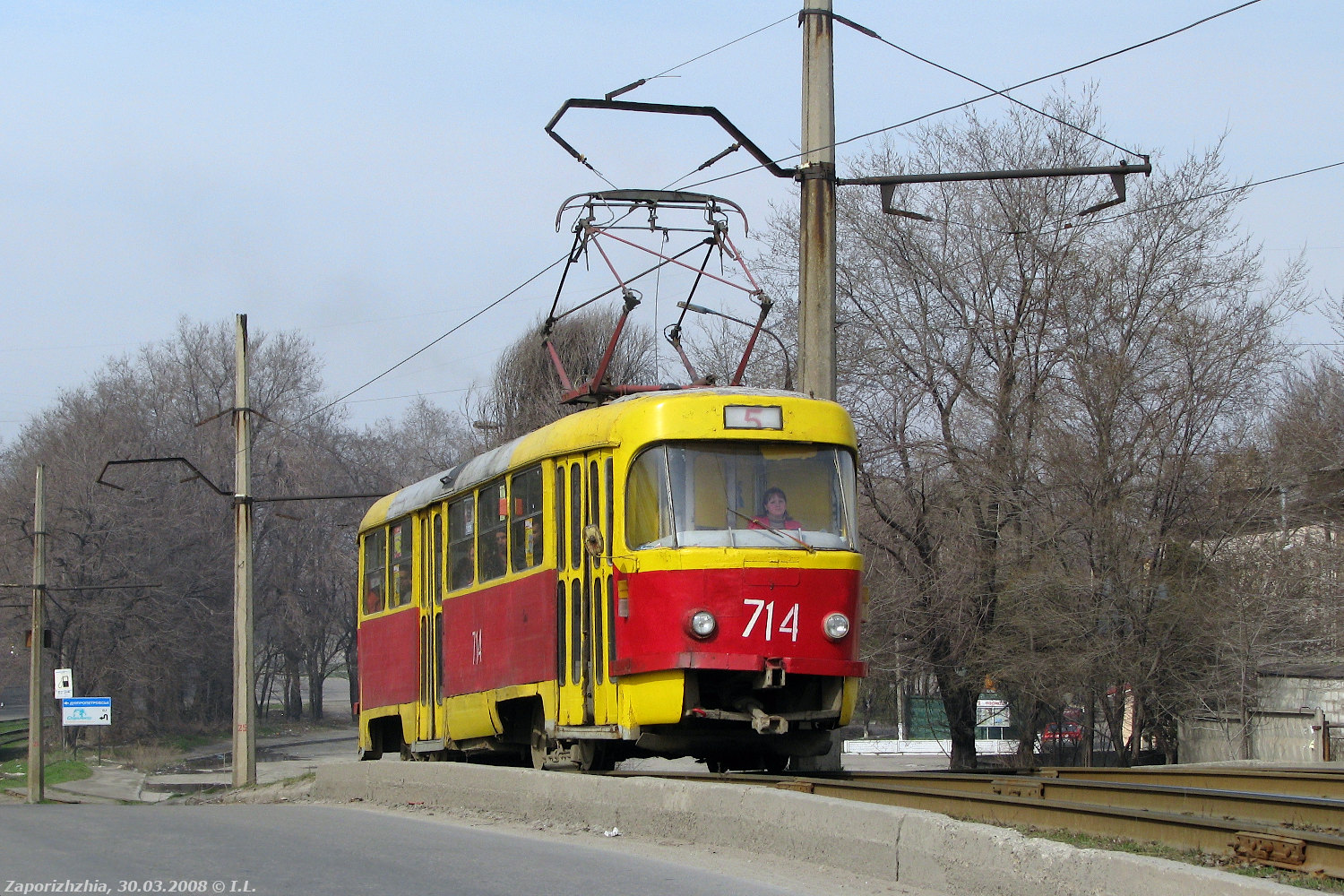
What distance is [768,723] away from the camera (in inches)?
421

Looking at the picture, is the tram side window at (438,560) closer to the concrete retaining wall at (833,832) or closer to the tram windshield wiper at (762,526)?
the concrete retaining wall at (833,832)

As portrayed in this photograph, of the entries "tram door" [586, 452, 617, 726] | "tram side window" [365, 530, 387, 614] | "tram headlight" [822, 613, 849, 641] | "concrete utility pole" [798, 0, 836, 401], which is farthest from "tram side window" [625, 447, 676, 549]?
"tram side window" [365, 530, 387, 614]

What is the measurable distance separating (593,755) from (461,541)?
3314 mm

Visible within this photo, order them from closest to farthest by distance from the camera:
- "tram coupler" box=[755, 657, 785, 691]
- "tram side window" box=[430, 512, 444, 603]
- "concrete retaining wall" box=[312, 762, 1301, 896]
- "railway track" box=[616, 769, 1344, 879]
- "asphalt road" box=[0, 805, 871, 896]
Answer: "concrete retaining wall" box=[312, 762, 1301, 896] → "railway track" box=[616, 769, 1344, 879] → "asphalt road" box=[0, 805, 871, 896] → "tram coupler" box=[755, 657, 785, 691] → "tram side window" box=[430, 512, 444, 603]

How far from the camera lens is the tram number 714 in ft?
34.8

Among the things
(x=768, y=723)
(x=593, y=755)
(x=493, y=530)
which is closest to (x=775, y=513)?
(x=768, y=723)

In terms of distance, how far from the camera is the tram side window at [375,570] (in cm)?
1709

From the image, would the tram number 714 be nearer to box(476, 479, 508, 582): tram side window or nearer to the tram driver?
the tram driver

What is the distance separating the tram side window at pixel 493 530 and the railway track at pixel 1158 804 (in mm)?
3143

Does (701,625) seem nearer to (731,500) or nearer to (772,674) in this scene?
(772,674)

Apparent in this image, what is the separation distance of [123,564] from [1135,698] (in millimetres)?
37343

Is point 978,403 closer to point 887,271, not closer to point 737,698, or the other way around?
point 887,271

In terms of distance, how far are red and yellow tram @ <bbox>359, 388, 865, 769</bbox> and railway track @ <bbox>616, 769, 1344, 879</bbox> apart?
647mm

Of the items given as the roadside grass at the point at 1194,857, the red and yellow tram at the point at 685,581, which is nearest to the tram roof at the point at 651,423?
the red and yellow tram at the point at 685,581
